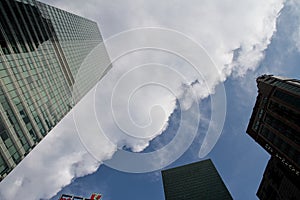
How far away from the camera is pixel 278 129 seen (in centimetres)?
4919

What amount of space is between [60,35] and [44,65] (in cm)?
1774

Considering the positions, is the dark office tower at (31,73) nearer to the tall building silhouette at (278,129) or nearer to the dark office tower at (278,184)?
the tall building silhouette at (278,129)

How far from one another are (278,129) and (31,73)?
58.8 m

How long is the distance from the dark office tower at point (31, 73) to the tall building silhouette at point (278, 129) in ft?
176

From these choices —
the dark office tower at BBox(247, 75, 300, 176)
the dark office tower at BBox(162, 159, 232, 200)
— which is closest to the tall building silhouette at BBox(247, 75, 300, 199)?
the dark office tower at BBox(247, 75, 300, 176)

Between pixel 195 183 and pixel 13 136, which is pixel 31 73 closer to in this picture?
pixel 13 136

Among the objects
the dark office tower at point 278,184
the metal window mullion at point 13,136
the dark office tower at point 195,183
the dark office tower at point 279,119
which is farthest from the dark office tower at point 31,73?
the dark office tower at point 195,183

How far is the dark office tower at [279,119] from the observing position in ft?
141

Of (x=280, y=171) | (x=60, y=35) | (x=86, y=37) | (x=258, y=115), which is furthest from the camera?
(x=86, y=37)

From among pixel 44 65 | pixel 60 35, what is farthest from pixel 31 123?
pixel 60 35

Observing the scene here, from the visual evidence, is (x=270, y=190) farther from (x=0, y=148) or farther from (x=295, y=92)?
(x=0, y=148)

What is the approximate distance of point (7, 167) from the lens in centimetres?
3569

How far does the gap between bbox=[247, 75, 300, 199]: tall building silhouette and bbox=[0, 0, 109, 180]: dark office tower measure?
53.7 meters

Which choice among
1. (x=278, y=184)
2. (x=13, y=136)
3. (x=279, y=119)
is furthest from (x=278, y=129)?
(x=13, y=136)
